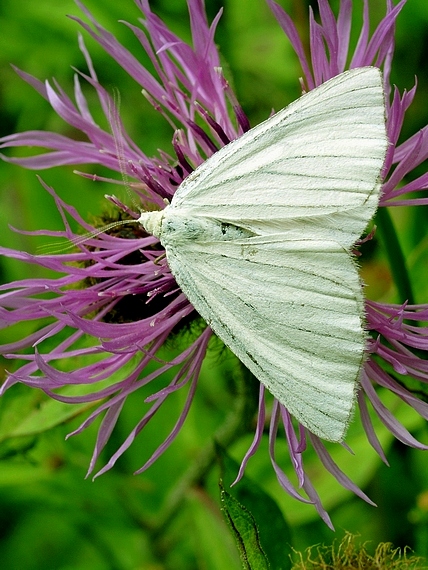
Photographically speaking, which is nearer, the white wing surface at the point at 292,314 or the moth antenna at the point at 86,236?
the white wing surface at the point at 292,314

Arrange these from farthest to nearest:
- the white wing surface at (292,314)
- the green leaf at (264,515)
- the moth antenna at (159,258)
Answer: the moth antenna at (159,258) < the green leaf at (264,515) < the white wing surface at (292,314)

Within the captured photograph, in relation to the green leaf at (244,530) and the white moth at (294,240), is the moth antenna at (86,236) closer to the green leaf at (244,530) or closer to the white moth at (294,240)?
the white moth at (294,240)

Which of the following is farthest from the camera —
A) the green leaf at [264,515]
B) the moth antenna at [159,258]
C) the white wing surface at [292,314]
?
the moth antenna at [159,258]

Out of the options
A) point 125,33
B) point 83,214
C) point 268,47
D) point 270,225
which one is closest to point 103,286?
point 270,225

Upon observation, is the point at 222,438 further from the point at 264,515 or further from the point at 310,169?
the point at 310,169

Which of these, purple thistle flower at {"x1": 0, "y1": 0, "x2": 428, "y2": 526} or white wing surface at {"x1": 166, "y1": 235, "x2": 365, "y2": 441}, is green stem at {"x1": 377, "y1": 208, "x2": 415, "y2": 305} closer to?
purple thistle flower at {"x1": 0, "y1": 0, "x2": 428, "y2": 526}

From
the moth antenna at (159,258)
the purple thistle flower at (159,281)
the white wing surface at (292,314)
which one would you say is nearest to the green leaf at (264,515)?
the purple thistle flower at (159,281)

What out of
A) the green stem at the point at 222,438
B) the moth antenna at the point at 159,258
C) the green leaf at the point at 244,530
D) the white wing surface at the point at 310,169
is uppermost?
the white wing surface at the point at 310,169
